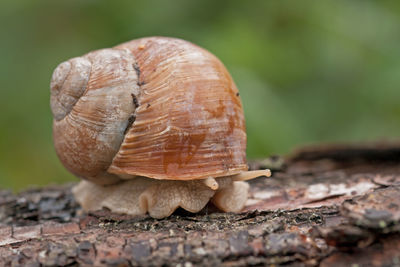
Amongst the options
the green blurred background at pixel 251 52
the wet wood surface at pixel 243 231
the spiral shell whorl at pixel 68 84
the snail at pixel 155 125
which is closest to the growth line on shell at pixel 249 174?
the snail at pixel 155 125

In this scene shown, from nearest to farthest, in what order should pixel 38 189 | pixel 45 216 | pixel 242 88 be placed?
1. pixel 45 216
2. pixel 38 189
3. pixel 242 88

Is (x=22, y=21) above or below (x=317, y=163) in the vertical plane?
above

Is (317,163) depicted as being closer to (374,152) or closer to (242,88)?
(374,152)

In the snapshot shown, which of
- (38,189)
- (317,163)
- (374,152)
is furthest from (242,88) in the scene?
(38,189)

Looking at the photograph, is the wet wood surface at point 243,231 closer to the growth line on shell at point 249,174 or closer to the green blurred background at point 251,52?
the growth line on shell at point 249,174

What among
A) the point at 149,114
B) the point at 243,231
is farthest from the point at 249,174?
the point at 149,114

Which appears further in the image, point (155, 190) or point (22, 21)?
point (22, 21)
